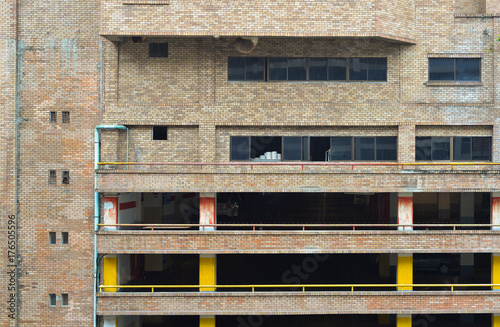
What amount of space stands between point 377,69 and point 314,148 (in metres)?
4.36

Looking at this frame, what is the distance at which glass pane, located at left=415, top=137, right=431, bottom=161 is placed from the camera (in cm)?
2004

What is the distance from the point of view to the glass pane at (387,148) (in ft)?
65.6

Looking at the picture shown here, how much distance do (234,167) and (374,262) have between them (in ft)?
28.4

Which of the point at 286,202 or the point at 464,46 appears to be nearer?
the point at 464,46

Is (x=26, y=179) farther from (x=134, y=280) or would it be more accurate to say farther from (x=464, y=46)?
(x=464, y=46)

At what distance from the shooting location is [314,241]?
61.6ft

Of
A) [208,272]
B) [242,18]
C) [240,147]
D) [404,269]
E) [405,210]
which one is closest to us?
[242,18]

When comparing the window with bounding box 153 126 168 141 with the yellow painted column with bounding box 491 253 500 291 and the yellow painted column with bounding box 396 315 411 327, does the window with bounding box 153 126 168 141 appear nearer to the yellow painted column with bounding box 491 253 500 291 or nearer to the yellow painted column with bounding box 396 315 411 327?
the yellow painted column with bounding box 396 315 411 327

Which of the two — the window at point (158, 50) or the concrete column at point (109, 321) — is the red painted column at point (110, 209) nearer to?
the concrete column at point (109, 321)

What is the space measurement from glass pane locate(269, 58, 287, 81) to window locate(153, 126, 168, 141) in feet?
16.7

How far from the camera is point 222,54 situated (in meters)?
Answer: 19.7

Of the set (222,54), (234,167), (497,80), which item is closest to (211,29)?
(222,54)

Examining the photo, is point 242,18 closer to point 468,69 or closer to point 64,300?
point 468,69

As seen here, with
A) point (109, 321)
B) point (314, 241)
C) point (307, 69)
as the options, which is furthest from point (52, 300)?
point (307, 69)
